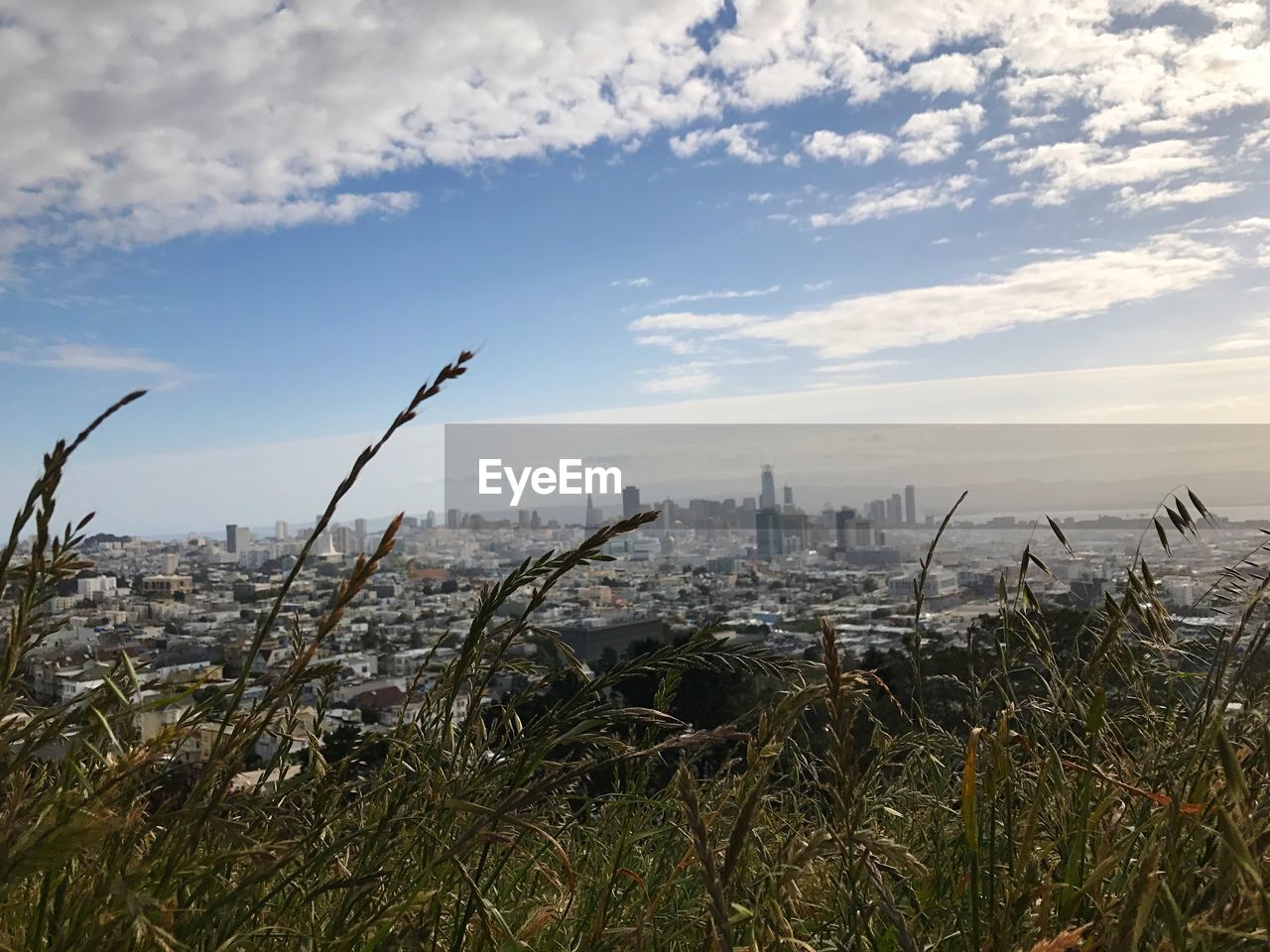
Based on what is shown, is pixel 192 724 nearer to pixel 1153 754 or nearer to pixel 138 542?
pixel 1153 754

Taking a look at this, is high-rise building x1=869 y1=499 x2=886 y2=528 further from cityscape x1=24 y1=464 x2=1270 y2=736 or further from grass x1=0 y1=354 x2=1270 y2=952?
grass x1=0 y1=354 x2=1270 y2=952

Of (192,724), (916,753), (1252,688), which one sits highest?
(192,724)

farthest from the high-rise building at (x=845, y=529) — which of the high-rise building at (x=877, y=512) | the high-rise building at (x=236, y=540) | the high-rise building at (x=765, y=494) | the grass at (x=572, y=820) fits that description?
the grass at (x=572, y=820)

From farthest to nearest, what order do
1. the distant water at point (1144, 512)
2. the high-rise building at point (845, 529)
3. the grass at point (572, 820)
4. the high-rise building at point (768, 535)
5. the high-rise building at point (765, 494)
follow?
the high-rise building at point (768, 535)
the high-rise building at point (765, 494)
the high-rise building at point (845, 529)
the distant water at point (1144, 512)
the grass at point (572, 820)

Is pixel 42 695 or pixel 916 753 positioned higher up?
pixel 42 695

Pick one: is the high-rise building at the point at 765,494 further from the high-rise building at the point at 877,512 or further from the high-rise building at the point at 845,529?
the high-rise building at the point at 877,512

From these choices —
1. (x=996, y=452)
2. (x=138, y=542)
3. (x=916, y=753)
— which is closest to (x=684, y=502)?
A: (x=996, y=452)

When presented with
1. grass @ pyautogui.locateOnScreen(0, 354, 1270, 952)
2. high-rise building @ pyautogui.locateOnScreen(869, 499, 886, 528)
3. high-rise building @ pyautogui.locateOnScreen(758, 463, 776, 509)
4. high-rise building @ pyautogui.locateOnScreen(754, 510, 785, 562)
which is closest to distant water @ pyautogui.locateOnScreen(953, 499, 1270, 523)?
grass @ pyautogui.locateOnScreen(0, 354, 1270, 952)
